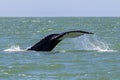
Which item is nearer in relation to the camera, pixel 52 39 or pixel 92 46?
pixel 52 39

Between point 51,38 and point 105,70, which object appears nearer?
point 105,70

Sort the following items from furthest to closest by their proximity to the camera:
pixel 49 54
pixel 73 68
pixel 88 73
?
pixel 49 54 < pixel 73 68 < pixel 88 73

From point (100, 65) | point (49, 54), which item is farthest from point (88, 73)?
point (49, 54)

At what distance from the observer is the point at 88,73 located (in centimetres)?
1786

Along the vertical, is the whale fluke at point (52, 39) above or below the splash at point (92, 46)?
above

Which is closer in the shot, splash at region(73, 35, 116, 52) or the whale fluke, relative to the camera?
the whale fluke

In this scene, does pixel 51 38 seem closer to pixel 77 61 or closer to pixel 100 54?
pixel 77 61

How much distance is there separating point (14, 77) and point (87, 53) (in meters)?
7.34

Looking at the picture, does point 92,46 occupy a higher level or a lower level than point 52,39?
lower

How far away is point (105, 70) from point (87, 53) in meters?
5.73

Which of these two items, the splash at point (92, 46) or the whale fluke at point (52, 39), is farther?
the splash at point (92, 46)

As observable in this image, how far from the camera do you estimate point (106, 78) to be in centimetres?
1689

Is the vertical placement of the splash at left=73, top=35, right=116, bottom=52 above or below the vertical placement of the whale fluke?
below

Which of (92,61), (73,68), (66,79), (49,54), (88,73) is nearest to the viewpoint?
(66,79)
